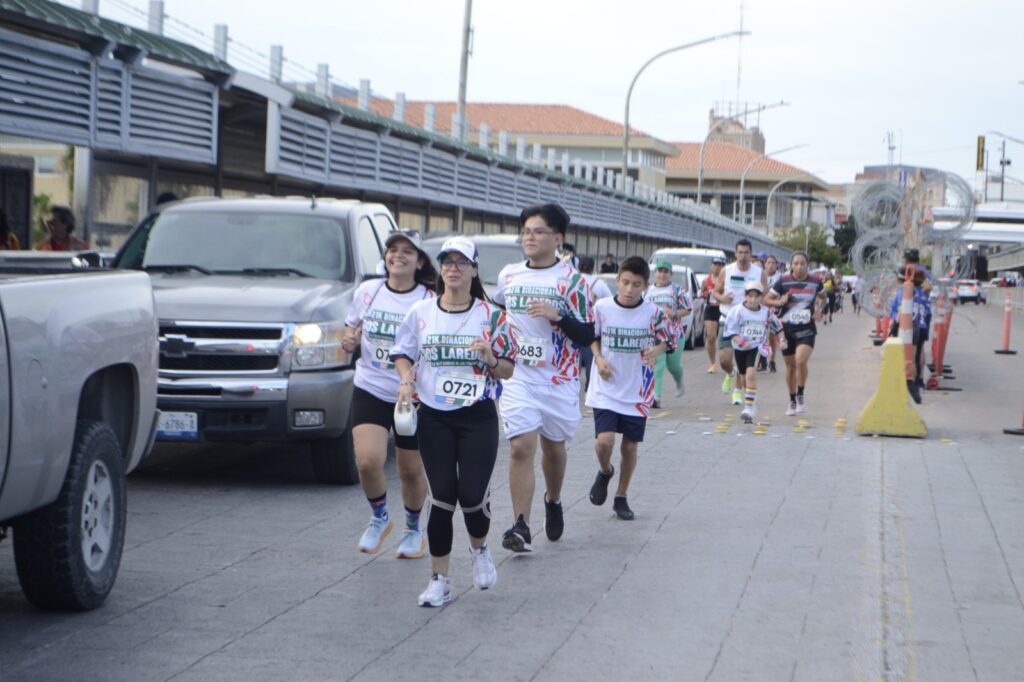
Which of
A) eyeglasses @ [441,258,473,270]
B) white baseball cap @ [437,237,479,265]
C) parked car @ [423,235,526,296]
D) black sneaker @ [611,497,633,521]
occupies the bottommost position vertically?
black sneaker @ [611,497,633,521]

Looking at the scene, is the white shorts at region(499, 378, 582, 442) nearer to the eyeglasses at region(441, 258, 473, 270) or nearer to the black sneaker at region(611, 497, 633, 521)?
the black sneaker at region(611, 497, 633, 521)

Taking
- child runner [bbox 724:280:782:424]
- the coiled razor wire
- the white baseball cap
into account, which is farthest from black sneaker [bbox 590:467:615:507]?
the coiled razor wire

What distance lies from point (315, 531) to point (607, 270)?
2394cm

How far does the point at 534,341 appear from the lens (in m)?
8.34

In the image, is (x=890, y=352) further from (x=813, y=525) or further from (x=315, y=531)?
(x=315, y=531)

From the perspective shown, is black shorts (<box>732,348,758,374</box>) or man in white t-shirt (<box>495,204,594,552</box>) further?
black shorts (<box>732,348,758,374</box>)

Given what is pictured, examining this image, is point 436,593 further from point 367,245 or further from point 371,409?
point 367,245

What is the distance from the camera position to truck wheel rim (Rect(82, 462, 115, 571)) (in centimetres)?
663

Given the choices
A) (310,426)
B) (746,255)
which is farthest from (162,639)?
(746,255)

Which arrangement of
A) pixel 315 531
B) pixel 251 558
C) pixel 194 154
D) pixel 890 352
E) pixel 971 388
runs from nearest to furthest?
pixel 251 558
pixel 315 531
pixel 890 352
pixel 194 154
pixel 971 388

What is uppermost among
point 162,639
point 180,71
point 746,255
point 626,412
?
point 180,71

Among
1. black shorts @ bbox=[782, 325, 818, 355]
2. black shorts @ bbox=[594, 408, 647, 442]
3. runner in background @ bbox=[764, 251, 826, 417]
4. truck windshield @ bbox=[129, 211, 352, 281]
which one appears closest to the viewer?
black shorts @ bbox=[594, 408, 647, 442]

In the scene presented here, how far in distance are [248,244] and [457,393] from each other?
15.9 feet

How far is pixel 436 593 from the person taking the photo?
22.6 feet
